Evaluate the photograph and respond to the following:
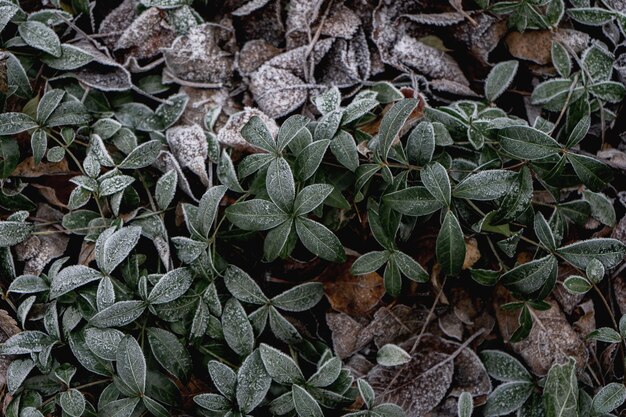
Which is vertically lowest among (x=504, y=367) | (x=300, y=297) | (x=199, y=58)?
(x=504, y=367)

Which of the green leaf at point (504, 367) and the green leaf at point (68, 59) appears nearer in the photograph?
the green leaf at point (504, 367)

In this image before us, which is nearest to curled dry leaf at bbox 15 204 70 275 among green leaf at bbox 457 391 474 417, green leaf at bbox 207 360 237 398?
green leaf at bbox 207 360 237 398

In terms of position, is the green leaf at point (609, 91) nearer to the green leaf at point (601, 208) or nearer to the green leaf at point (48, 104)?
the green leaf at point (601, 208)

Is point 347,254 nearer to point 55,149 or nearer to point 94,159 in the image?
point 94,159

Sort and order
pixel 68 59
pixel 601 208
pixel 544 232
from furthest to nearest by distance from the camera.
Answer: pixel 68 59 → pixel 601 208 → pixel 544 232

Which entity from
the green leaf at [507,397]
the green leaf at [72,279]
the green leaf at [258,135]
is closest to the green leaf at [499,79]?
the green leaf at [258,135]

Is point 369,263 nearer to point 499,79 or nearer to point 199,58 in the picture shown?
point 499,79

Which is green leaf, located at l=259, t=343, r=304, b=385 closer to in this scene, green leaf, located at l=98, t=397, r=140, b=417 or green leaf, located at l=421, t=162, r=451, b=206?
green leaf, located at l=98, t=397, r=140, b=417

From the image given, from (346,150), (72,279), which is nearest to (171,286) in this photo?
(72,279)
